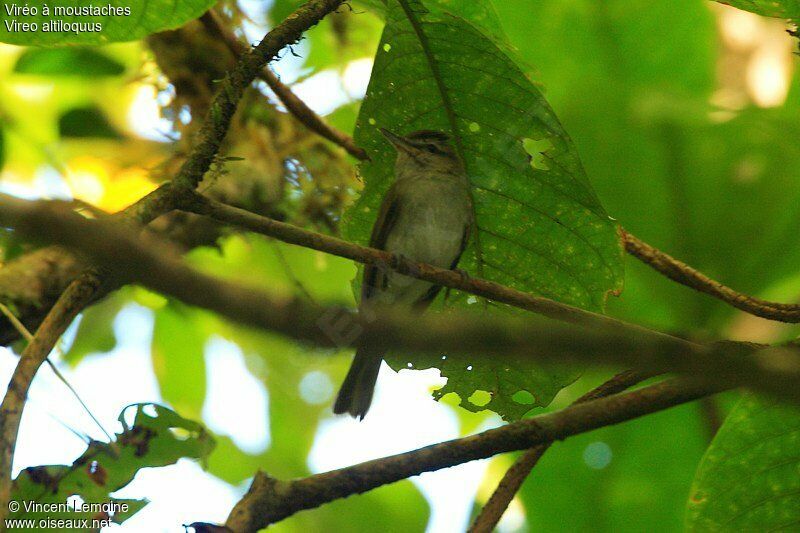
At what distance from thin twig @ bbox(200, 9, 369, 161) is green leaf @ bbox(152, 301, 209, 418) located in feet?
5.04

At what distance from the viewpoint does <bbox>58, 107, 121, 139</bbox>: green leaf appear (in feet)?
15.0

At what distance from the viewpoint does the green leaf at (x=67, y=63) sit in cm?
441

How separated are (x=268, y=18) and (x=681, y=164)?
241 centimetres

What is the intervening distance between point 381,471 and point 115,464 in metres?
1.00

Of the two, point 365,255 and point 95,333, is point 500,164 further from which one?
point 95,333

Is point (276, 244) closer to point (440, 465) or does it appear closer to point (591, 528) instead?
point (591, 528)

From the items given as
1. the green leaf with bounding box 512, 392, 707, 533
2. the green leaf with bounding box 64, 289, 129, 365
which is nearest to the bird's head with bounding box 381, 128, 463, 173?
the green leaf with bounding box 512, 392, 707, 533

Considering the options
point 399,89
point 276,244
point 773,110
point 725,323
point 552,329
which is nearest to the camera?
point 552,329

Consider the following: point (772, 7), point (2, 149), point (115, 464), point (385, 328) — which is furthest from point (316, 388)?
point (385, 328)

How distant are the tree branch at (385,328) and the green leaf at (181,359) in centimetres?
423

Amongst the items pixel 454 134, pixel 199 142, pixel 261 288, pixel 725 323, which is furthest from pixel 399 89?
pixel 261 288

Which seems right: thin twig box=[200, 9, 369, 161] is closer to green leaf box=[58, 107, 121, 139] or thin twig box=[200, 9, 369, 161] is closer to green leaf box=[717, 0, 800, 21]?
green leaf box=[58, 107, 121, 139]

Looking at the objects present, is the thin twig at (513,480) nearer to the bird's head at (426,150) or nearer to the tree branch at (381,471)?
the tree branch at (381,471)

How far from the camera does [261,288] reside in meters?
0.76
